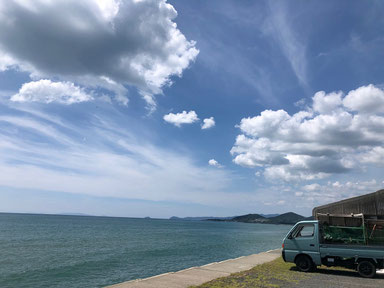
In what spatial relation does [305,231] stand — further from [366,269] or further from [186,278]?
[186,278]

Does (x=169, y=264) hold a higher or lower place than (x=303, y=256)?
lower

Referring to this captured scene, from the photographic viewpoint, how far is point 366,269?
12195 millimetres

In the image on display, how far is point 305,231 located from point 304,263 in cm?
142

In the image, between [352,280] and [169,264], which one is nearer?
[352,280]

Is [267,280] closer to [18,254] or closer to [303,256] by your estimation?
[303,256]

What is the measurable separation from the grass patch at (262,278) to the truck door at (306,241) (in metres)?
0.93

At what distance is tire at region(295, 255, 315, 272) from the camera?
13.0m

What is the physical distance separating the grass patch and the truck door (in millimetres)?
927

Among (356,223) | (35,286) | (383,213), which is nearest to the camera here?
(356,223)

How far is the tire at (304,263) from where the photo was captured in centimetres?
1302

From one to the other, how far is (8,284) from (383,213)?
82.1 feet

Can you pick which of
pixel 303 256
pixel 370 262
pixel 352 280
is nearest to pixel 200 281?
pixel 303 256

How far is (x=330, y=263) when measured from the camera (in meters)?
12.6

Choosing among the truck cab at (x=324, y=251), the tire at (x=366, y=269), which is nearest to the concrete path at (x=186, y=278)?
the truck cab at (x=324, y=251)
